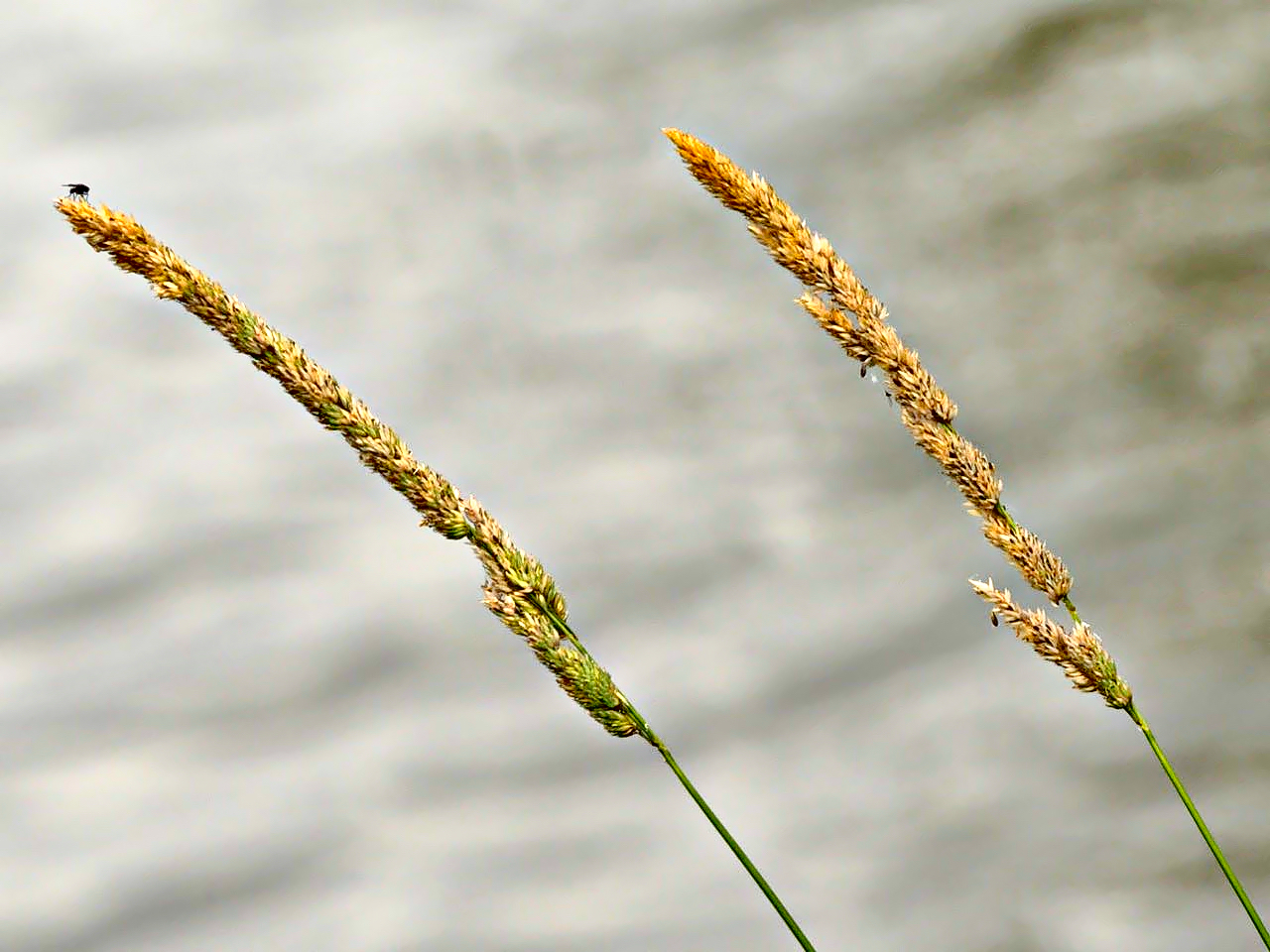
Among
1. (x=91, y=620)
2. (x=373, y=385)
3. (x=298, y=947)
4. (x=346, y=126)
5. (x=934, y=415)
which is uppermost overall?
(x=346, y=126)

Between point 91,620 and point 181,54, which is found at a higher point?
point 181,54

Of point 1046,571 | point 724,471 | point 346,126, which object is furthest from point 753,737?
point 346,126

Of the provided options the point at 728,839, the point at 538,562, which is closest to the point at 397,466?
the point at 538,562

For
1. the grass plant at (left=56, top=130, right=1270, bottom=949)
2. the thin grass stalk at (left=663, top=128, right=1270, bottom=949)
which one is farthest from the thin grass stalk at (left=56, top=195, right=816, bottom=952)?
the thin grass stalk at (left=663, top=128, right=1270, bottom=949)

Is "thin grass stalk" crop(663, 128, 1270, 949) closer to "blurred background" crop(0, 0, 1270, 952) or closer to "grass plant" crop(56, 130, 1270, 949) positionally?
"grass plant" crop(56, 130, 1270, 949)

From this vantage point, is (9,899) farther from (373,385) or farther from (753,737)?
(753,737)
